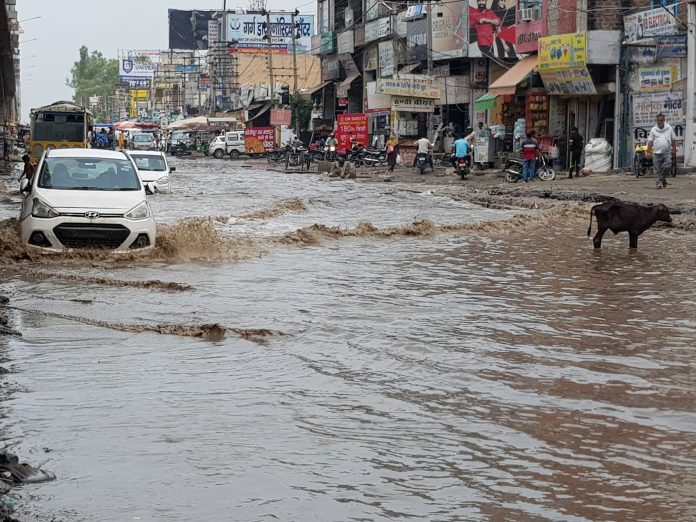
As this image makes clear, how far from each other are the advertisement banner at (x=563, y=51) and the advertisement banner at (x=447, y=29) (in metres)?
10.6

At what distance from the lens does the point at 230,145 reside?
69.8 meters

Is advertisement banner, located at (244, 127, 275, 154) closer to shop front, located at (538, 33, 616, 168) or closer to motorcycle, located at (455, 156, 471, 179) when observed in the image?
shop front, located at (538, 33, 616, 168)

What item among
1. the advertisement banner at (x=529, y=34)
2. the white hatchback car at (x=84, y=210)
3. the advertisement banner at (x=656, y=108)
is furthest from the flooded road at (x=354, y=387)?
the advertisement banner at (x=529, y=34)

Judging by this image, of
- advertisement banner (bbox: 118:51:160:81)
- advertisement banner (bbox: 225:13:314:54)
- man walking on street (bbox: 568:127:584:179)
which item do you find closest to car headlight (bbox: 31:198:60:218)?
man walking on street (bbox: 568:127:584:179)

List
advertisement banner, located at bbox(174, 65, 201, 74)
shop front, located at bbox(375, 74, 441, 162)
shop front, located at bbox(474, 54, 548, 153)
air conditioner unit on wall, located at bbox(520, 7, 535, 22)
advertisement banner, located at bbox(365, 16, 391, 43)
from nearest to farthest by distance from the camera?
shop front, located at bbox(474, 54, 548, 153) < air conditioner unit on wall, located at bbox(520, 7, 535, 22) < shop front, located at bbox(375, 74, 441, 162) < advertisement banner, located at bbox(365, 16, 391, 43) < advertisement banner, located at bbox(174, 65, 201, 74)

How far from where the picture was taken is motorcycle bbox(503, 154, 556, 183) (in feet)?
105

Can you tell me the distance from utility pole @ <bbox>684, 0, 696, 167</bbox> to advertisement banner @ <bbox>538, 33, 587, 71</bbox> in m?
4.23

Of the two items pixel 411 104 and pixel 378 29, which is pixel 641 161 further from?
pixel 378 29

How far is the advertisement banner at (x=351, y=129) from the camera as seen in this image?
51.0m

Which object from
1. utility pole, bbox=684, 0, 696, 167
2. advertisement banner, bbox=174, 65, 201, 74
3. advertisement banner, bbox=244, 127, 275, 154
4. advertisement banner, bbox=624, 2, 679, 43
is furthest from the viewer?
advertisement banner, bbox=174, 65, 201, 74

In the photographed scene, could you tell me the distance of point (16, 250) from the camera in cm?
1388

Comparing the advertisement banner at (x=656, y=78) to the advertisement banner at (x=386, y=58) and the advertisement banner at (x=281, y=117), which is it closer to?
the advertisement banner at (x=386, y=58)

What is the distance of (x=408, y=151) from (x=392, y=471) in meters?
42.1

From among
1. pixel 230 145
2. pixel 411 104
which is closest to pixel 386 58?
pixel 411 104
